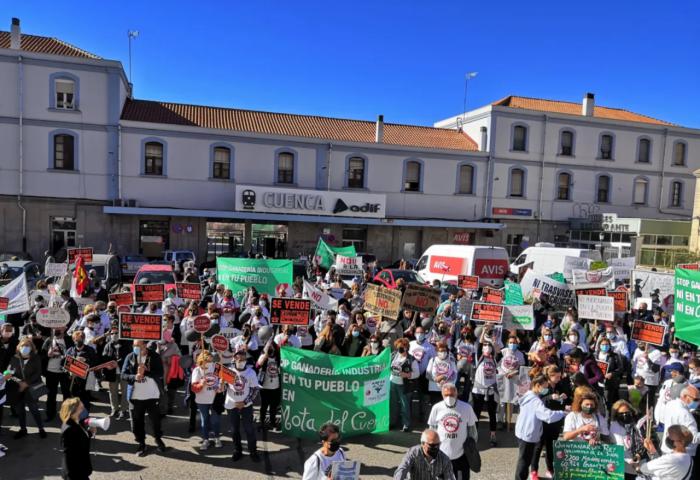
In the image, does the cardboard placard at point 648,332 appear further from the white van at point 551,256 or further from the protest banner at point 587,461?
the white van at point 551,256

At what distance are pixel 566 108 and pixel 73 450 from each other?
38.7 m

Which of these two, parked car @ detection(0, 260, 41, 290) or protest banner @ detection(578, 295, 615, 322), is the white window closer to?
parked car @ detection(0, 260, 41, 290)

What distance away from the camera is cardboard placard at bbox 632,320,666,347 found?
→ 947 centimetres

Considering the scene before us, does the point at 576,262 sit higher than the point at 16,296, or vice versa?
the point at 576,262

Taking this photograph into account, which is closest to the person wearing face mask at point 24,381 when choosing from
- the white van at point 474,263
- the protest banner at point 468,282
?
the protest banner at point 468,282

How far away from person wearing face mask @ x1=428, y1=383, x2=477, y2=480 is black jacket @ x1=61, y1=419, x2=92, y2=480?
12.7 feet

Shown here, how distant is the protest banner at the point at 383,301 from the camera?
1075 centimetres

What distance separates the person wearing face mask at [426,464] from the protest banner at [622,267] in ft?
44.0

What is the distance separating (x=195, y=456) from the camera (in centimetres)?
722

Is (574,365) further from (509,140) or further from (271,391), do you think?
(509,140)

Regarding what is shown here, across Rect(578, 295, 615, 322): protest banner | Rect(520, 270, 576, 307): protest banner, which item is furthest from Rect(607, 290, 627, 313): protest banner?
Rect(520, 270, 576, 307): protest banner

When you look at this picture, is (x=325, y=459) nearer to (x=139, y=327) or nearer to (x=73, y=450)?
(x=73, y=450)

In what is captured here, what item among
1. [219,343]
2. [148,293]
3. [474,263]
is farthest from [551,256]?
[219,343]

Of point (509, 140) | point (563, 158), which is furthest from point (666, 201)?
point (509, 140)
